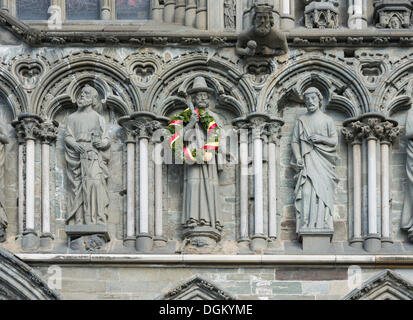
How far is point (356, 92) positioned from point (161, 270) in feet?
11.2

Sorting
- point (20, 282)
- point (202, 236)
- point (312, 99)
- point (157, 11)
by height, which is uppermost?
point (157, 11)

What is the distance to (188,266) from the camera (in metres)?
31.9

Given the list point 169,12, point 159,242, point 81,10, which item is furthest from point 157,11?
point 159,242

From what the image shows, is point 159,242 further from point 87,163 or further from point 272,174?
point 272,174

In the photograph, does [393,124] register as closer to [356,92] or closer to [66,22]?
[356,92]

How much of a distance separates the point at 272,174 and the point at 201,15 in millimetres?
2342

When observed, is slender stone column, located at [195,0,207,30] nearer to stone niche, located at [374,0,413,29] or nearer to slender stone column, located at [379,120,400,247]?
stone niche, located at [374,0,413,29]

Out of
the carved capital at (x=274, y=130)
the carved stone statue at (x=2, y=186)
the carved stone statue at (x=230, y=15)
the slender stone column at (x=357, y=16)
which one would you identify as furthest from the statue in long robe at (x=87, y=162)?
the slender stone column at (x=357, y=16)

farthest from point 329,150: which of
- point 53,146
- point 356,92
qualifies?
point 53,146

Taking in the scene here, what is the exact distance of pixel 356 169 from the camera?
107 feet

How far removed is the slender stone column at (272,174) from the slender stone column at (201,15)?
1.60 meters

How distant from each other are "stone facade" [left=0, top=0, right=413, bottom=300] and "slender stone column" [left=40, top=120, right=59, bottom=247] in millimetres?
13

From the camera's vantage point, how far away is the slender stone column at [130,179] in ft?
106

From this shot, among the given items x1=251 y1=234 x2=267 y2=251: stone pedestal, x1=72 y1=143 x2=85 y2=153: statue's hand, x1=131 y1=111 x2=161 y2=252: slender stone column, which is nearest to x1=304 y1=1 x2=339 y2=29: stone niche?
x1=131 y1=111 x2=161 y2=252: slender stone column
